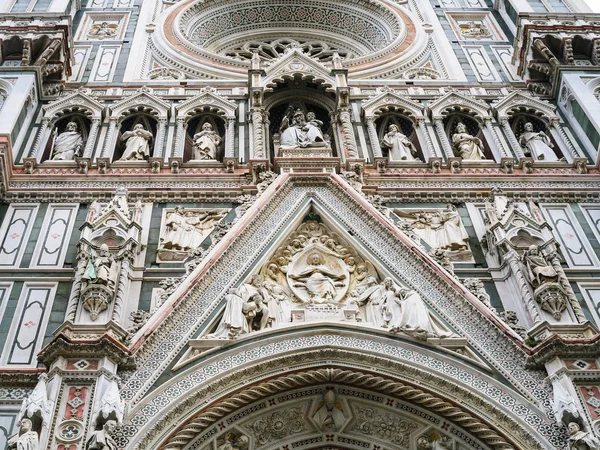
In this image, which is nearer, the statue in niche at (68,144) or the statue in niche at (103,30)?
the statue in niche at (68,144)

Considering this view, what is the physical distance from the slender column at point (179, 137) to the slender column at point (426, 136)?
384 centimetres

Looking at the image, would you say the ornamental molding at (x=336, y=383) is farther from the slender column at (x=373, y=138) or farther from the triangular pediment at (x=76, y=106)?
the triangular pediment at (x=76, y=106)

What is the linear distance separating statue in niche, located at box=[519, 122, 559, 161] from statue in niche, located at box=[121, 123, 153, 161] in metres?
6.01

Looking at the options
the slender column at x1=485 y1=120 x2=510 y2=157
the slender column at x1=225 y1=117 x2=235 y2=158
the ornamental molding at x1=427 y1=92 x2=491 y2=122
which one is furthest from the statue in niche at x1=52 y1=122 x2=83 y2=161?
the slender column at x1=485 y1=120 x2=510 y2=157

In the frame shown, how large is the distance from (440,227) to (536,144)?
2.97 m

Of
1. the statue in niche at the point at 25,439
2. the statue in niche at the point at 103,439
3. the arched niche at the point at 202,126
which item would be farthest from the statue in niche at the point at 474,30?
the statue in niche at the point at 25,439

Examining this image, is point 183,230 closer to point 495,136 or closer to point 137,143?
point 137,143

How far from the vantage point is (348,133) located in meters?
14.9

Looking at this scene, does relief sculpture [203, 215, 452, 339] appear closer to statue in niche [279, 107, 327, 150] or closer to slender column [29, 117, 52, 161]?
statue in niche [279, 107, 327, 150]

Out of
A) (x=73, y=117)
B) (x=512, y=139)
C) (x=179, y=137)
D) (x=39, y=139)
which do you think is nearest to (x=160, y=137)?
(x=179, y=137)

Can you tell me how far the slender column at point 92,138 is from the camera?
1442cm

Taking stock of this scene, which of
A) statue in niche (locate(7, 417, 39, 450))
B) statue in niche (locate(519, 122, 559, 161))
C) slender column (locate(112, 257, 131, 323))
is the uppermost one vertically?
statue in niche (locate(519, 122, 559, 161))

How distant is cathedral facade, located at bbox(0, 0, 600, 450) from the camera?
10.0m

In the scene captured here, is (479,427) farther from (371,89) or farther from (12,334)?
(371,89)
